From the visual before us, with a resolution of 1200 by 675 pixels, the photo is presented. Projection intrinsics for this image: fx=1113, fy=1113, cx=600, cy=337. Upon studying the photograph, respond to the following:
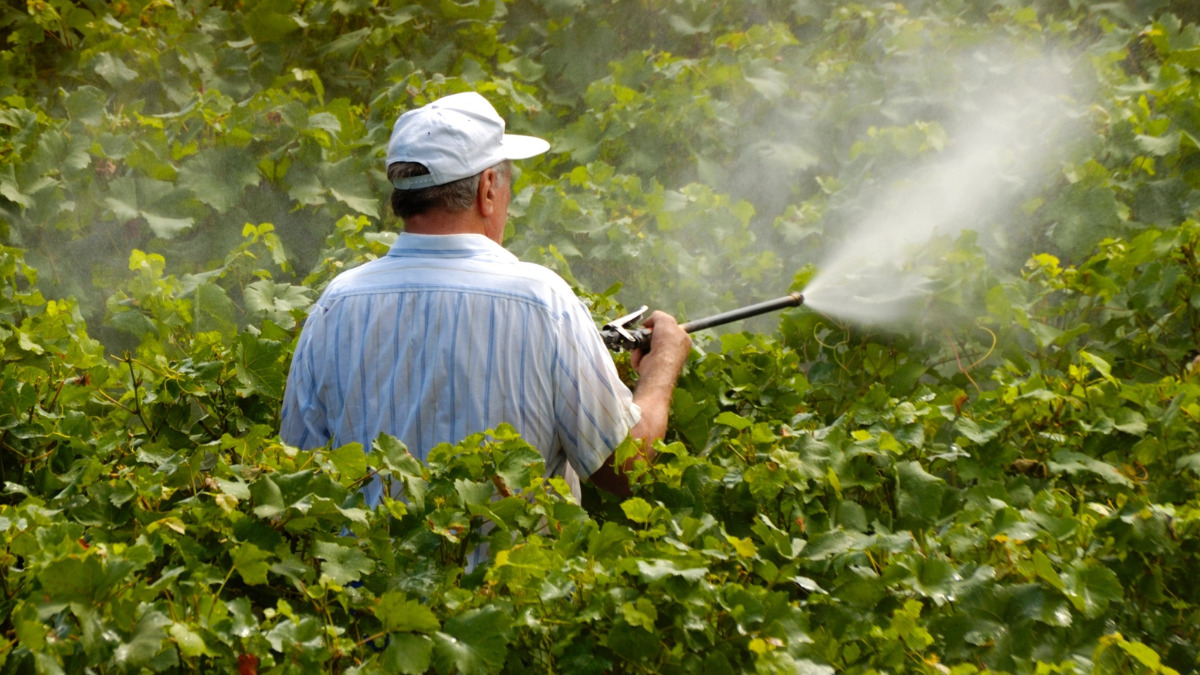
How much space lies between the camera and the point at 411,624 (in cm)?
151

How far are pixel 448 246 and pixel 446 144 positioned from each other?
0.68 feet

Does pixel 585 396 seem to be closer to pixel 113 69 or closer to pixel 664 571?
pixel 664 571

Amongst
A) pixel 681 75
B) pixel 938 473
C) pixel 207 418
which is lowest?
pixel 938 473

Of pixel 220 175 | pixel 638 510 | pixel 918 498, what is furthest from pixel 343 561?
pixel 220 175

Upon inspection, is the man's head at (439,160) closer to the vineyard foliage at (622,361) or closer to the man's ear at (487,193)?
the man's ear at (487,193)

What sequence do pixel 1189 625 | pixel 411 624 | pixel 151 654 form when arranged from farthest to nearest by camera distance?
pixel 1189 625, pixel 411 624, pixel 151 654

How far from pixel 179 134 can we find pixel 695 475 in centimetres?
292

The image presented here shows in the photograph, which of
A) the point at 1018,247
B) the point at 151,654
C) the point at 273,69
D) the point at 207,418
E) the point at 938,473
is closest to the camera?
the point at 151,654

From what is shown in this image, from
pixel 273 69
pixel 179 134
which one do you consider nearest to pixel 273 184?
pixel 179 134

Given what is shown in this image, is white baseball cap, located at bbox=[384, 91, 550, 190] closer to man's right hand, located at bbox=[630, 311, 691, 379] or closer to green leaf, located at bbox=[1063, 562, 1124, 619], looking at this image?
man's right hand, located at bbox=[630, 311, 691, 379]

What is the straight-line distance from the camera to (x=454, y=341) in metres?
2.18

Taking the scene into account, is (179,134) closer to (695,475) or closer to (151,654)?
(695,475)

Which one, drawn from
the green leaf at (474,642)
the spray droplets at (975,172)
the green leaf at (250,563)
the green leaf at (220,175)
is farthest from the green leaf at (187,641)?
the green leaf at (220,175)

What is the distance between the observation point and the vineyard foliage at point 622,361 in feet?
5.33
